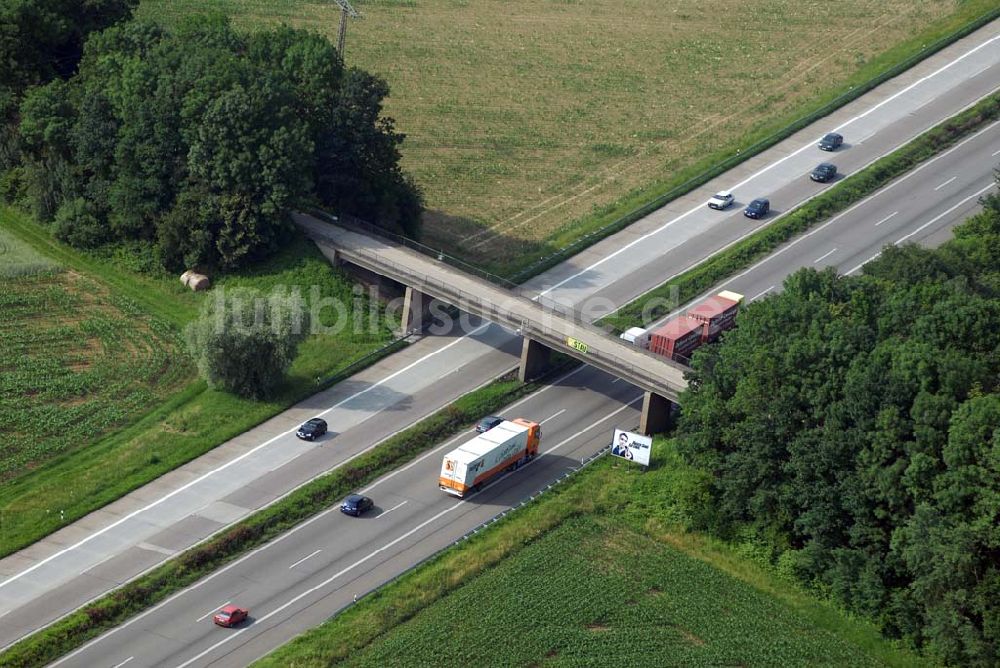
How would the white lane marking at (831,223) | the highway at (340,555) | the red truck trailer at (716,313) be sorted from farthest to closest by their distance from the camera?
the white lane marking at (831,223)
the red truck trailer at (716,313)
the highway at (340,555)

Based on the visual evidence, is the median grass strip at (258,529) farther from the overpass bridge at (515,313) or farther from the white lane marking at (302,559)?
the overpass bridge at (515,313)

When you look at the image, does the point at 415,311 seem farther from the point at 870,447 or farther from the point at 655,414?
the point at 870,447

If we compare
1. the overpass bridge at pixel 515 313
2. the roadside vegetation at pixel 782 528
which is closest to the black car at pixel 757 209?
the overpass bridge at pixel 515 313

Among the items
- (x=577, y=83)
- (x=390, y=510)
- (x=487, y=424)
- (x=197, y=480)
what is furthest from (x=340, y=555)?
(x=577, y=83)

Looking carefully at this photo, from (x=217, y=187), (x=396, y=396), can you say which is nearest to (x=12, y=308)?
(x=217, y=187)

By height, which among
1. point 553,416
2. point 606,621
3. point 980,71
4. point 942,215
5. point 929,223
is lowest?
point 606,621

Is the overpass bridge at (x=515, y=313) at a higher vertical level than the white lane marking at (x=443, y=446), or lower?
higher
